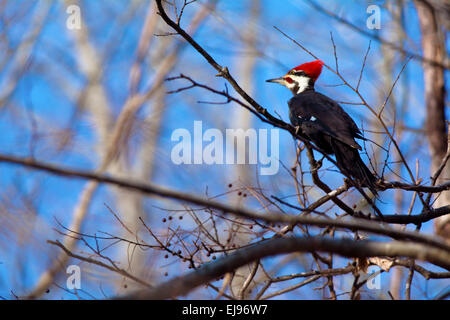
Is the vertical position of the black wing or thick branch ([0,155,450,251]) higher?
the black wing

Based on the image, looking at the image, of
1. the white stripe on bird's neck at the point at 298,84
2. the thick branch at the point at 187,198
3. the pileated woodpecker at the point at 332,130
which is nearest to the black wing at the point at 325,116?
the pileated woodpecker at the point at 332,130

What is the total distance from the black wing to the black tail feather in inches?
2.2

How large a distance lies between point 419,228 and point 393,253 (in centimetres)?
150

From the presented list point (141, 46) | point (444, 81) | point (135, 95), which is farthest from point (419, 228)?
Result: point (141, 46)

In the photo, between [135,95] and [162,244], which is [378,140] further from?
[162,244]

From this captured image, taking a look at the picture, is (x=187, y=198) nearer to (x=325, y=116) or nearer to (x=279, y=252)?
(x=279, y=252)

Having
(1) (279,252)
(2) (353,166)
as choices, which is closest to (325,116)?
(2) (353,166)

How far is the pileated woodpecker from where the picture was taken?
336cm

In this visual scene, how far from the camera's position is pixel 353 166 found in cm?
342

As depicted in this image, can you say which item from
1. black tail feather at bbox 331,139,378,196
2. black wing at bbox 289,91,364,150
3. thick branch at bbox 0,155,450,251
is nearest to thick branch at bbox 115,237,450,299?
thick branch at bbox 0,155,450,251

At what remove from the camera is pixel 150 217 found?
9.67 meters

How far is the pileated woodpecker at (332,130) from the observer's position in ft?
11.0

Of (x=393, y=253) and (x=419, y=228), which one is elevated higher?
(x=419, y=228)

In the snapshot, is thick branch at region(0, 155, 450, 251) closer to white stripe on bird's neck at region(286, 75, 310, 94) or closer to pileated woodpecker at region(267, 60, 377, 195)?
pileated woodpecker at region(267, 60, 377, 195)
